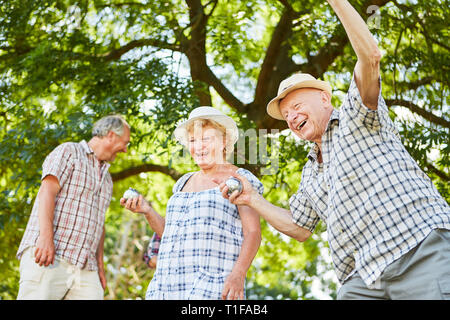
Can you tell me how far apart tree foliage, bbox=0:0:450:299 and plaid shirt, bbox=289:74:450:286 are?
282cm

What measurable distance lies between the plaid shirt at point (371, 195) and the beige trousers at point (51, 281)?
2042 mm

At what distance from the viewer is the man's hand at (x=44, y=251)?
3582 mm

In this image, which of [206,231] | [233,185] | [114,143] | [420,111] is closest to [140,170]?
[114,143]

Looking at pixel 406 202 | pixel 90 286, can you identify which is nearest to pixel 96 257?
pixel 90 286

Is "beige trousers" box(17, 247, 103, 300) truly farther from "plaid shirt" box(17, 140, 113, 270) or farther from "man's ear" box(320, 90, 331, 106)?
"man's ear" box(320, 90, 331, 106)

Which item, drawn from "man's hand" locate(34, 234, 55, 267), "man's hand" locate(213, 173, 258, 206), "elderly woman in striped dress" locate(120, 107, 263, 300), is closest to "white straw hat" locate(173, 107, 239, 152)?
"elderly woman in striped dress" locate(120, 107, 263, 300)

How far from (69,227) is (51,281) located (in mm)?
380

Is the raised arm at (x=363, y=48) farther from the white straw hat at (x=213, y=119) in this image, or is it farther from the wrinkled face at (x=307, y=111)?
the white straw hat at (x=213, y=119)

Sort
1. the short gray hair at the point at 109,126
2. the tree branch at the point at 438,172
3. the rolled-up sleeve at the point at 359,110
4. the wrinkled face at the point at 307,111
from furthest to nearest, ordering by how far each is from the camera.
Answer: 1. the tree branch at the point at 438,172
2. the short gray hair at the point at 109,126
3. the wrinkled face at the point at 307,111
4. the rolled-up sleeve at the point at 359,110

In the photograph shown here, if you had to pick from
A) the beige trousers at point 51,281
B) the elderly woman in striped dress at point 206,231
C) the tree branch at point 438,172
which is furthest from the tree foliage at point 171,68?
the elderly woman in striped dress at point 206,231

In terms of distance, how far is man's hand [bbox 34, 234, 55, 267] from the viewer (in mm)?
3582

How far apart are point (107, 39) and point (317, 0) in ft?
9.13

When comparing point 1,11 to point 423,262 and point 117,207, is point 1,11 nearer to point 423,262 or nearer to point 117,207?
point 117,207

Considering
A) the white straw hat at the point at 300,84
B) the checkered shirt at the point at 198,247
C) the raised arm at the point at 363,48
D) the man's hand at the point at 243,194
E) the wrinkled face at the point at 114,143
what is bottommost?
the checkered shirt at the point at 198,247
